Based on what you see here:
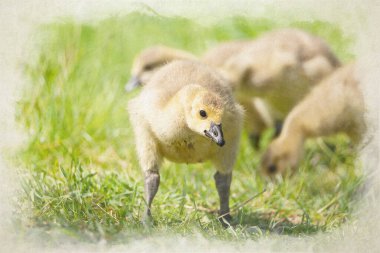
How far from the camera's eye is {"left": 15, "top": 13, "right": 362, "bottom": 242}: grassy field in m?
3.58

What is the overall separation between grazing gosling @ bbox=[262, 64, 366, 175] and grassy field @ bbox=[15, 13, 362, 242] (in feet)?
0.52

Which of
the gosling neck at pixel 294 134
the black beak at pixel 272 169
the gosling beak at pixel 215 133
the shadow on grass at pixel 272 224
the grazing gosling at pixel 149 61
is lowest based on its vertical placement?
the shadow on grass at pixel 272 224

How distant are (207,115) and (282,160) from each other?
6.12ft

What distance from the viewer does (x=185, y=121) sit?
3.46 metres

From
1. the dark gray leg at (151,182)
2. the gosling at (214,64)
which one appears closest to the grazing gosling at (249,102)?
the gosling at (214,64)

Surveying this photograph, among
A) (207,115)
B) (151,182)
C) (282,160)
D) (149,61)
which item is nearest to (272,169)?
(282,160)

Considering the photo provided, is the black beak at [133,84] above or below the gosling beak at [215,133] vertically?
above

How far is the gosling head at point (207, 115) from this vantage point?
3.27m

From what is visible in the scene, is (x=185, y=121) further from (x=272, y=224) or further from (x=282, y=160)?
(x=282, y=160)

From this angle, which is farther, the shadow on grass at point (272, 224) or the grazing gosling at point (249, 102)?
the grazing gosling at point (249, 102)

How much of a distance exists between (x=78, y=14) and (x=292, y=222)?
1760mm

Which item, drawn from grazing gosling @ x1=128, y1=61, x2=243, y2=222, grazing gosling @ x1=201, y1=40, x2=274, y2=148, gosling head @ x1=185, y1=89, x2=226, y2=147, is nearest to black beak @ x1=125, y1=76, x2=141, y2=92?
grazing gosling @ x1=201, y1=40, x2=274, y2=148

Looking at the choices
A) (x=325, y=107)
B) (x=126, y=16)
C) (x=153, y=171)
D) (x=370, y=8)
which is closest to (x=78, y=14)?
(x=126, y=16)

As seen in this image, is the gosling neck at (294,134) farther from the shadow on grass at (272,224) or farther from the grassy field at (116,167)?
the shadow on grass at (272,224)
